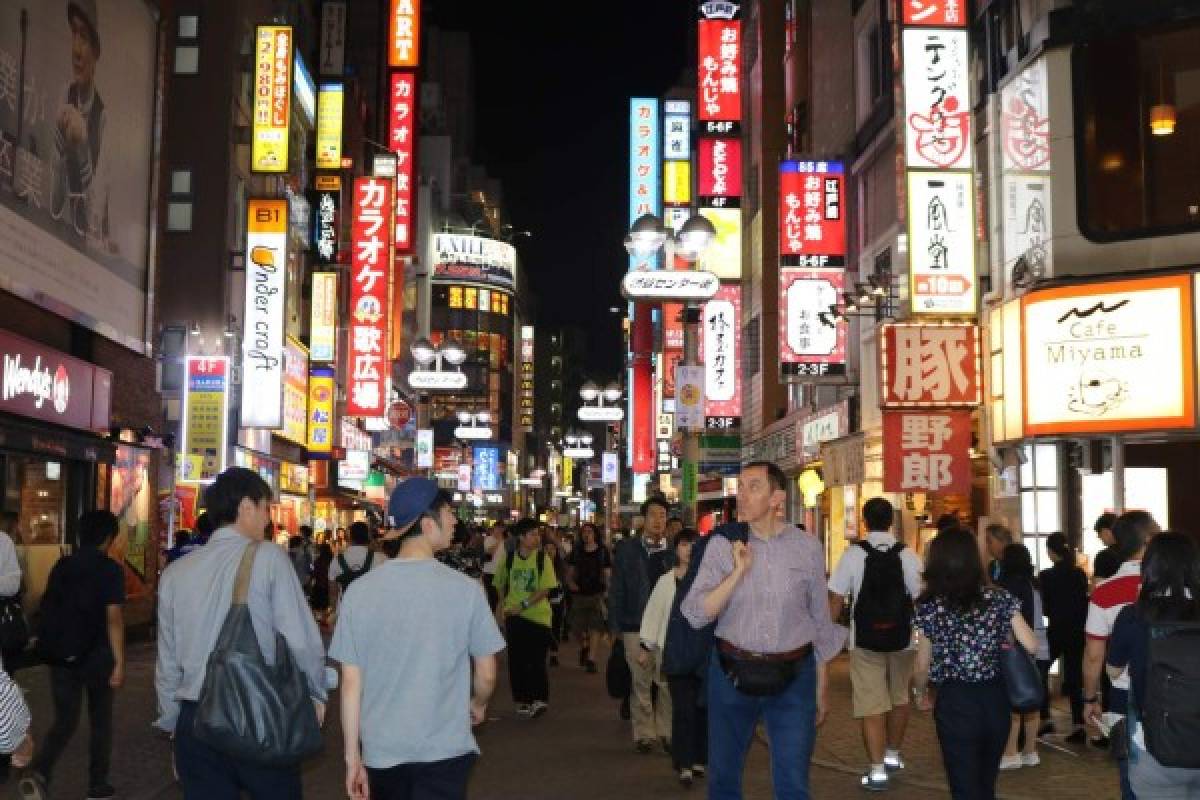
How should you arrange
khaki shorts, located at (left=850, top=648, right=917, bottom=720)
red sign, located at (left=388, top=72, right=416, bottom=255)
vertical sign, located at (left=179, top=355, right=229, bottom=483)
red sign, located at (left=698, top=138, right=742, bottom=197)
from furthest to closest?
1. red sign, located at (left=388, top=72, right=416, bottom=255)
2. red sign, located at (left=698, top=138, right=742, bottom=197)
3. vertical sign, located at (left=179, top=355, right=229, bottom=483)
4. khaki shorts, located at (left=850, top=648, right=917, bottom=720)

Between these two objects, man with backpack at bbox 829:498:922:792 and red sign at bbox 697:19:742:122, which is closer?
man with backpack at bbox 829:498:922:792

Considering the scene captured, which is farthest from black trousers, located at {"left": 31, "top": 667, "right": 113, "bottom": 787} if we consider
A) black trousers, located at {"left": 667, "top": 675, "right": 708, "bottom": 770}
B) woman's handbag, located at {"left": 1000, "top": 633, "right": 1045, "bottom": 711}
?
woman's handbag, located at {"left": 1000, "top": 633, "right": 1045, "bottom": 711}

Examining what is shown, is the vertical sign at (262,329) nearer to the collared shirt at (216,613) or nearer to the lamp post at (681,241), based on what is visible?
the lamp post at (681,241)

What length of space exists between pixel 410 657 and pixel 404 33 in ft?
141

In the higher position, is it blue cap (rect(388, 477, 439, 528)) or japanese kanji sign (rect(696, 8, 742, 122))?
japanese kanji sign (rect(696, 8, 742, 122))

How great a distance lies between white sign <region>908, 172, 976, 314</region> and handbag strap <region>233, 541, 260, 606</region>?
14499mm

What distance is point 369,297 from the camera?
3978 cm

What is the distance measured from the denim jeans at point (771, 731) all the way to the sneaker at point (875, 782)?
3.77 m

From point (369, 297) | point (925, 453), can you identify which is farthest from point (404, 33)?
point (925, 453)

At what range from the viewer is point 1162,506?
18031 millimetres

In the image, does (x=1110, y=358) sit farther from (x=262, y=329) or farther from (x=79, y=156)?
(x=262, y=329)

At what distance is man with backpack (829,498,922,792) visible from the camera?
408 inches

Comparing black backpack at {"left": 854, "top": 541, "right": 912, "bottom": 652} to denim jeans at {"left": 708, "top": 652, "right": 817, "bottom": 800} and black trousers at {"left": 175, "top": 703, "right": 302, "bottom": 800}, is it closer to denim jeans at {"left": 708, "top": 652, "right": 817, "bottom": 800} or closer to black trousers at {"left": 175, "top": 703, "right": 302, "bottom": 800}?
denim jeans at {"left": 708, "top": 652, "right": 817, "bottom": 800}

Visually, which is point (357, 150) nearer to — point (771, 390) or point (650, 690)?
point (771, 390)
